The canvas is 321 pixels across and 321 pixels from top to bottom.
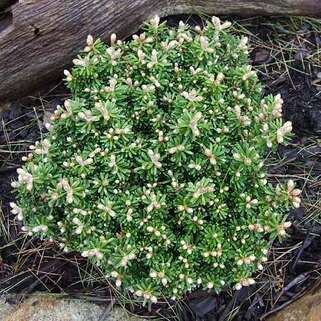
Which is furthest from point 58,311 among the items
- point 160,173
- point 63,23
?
point 63,23

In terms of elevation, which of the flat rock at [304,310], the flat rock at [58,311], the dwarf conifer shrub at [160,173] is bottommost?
the flat rock at [304,310]

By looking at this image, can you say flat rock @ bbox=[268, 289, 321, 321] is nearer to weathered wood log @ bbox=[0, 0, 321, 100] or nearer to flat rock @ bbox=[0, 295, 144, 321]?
flat rock @ bbox=[0, 295, 144, 321]

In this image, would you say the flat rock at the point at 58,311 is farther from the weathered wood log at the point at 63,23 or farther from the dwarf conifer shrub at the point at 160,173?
the weathered wood log at the point at 63,23

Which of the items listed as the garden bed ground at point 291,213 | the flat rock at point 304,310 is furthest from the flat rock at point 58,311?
the flat rock at point 304,310

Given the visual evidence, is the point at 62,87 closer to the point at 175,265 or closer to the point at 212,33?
the point at 212,33

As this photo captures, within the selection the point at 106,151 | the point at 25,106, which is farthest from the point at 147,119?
the point at 25,106
